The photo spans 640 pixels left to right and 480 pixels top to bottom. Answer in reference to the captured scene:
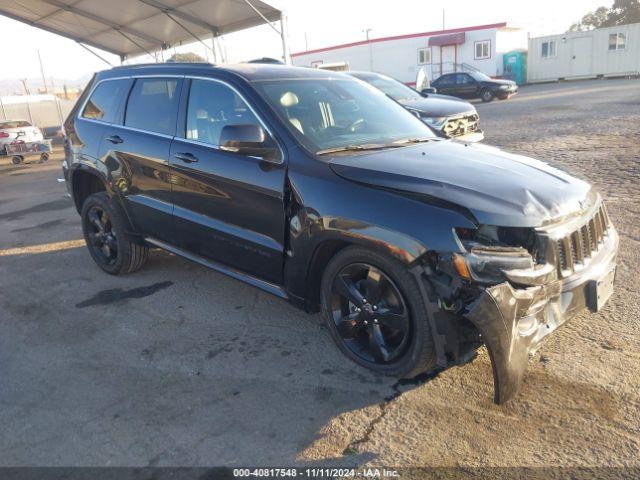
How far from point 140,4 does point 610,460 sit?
14784mm

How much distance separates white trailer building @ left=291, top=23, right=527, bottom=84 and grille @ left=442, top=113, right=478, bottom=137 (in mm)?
24523

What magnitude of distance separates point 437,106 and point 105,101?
632cm

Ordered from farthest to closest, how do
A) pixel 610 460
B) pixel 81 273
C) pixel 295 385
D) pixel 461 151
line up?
1. pixel 81 273
2. pixel 461 151
3. pixel 295 385
4. pixel 610 460

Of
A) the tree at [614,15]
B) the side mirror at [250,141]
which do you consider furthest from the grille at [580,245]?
the tree at [614,15]

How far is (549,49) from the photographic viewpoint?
3450 cm

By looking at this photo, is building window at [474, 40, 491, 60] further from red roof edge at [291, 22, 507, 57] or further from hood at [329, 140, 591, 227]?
hood at [329, 140, 591, 227]

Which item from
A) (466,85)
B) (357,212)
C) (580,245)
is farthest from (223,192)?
(466,85)

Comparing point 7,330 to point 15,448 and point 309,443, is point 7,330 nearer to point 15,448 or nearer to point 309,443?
point 15,448

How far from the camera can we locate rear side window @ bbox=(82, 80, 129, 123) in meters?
4.96

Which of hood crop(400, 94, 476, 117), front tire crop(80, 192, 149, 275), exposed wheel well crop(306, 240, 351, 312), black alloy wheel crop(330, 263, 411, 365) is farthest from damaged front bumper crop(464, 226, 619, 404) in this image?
hood crop(400, 94, 476, 117)

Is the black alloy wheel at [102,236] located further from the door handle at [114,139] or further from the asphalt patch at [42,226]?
the asphalt patch at [42,226]

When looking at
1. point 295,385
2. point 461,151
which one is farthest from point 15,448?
point 461,151

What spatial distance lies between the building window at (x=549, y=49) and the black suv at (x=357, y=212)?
34.9 meters

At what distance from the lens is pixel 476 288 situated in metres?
2.65
